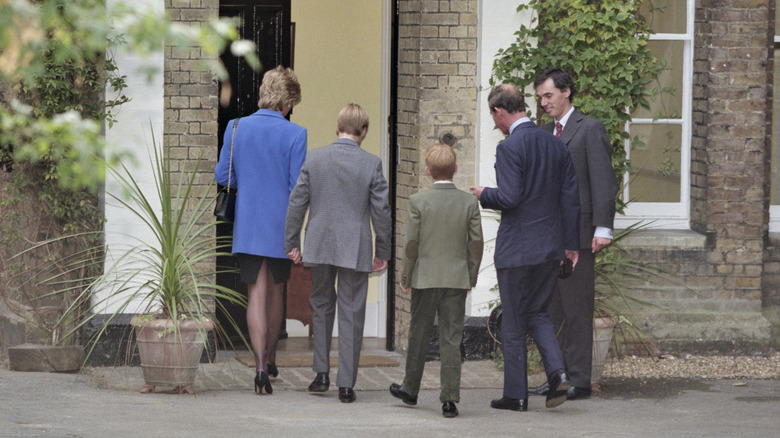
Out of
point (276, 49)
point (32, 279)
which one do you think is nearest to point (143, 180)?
point (32, 279)

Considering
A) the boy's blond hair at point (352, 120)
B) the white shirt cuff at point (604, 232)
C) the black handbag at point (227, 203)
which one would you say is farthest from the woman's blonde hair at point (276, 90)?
the white shirt cuff at point (604, 232)

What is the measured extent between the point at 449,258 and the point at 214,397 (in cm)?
163

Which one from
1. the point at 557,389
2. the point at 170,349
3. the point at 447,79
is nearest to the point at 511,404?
the point at 557,389

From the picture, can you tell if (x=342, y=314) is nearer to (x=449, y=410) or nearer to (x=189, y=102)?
(x=449, y=410)

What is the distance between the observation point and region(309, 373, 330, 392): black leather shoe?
270 inches

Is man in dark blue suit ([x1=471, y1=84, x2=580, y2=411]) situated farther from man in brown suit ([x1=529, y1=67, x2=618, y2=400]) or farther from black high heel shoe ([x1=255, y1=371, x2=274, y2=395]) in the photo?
black high heel shoe ([x1=255, y1=371, x2=274, y2=395])

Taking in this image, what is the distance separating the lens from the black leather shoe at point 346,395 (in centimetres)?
668

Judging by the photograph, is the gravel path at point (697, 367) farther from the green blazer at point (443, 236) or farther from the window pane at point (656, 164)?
the green blazer at point (443, 236)

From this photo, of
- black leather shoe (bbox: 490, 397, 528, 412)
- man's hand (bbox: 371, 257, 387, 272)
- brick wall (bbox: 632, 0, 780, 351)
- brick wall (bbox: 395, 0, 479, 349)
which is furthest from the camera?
brick wall (bbox: 632, 0, 780, 351)

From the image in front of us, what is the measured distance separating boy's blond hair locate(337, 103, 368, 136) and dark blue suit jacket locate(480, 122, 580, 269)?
856mm

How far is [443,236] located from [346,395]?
1.11 meters

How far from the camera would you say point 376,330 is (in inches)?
368

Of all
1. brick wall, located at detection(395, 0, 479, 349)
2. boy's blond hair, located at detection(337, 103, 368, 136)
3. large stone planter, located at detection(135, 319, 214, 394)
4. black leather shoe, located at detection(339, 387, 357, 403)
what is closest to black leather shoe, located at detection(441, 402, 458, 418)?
black leather shoe, located at detection(339, 387, 357, 403)

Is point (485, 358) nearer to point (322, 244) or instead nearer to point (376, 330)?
point (376, 330)
